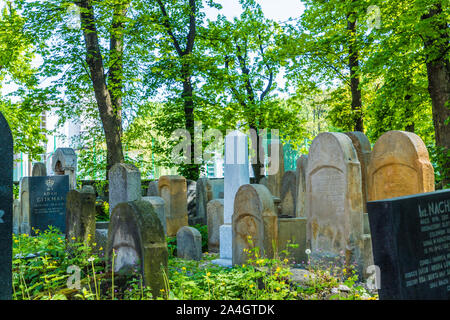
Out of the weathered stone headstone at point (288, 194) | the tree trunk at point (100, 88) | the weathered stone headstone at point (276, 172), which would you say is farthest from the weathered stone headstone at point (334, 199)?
the tree trunk at point (100, 88)

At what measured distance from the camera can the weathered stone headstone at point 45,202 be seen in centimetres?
1106

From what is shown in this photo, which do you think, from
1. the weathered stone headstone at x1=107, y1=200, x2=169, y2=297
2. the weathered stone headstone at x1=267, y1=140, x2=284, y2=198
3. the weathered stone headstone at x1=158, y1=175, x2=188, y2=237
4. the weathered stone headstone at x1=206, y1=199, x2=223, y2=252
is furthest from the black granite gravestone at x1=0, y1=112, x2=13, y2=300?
the weathered stone headstone at x1=267, y1=140, x2=284, y2=198

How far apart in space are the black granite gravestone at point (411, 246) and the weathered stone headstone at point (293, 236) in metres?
4.01

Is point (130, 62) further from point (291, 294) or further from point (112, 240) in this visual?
point (291, 294)

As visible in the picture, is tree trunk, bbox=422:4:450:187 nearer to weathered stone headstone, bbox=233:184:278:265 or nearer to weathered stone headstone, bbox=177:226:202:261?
weathered stone headstone, bbox=233:184:278:265

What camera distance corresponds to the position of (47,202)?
11258 millimetres

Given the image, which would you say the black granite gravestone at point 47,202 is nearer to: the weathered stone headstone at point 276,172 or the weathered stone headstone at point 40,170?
the weathered stone headstone at point 40,170

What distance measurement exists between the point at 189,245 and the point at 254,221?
2401 millimetres

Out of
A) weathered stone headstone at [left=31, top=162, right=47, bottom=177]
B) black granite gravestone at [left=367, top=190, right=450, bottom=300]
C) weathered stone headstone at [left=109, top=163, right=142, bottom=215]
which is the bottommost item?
black granite gravestone at [left=367, top=190, right=450, bottom=300]

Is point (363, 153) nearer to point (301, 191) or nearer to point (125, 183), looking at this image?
point (301, 191)

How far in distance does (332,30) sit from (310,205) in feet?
41.0

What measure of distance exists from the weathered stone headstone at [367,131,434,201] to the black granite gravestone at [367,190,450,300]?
364cm

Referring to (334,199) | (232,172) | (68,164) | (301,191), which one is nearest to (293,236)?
(334,199)

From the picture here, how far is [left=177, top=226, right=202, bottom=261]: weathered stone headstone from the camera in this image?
31.5ft
